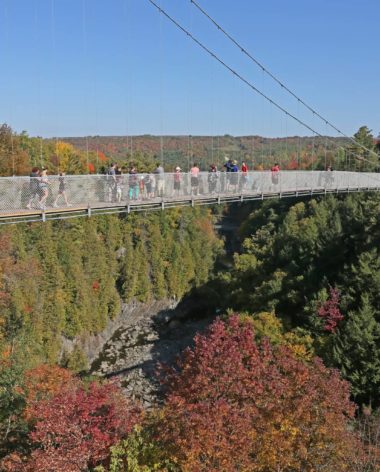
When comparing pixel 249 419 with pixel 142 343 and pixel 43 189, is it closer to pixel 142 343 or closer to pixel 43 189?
pixel 43 189

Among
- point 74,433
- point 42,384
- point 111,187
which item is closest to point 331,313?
point 42,384

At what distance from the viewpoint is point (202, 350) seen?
1529 centimetres

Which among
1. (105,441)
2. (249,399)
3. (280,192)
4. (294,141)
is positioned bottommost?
(105,441)

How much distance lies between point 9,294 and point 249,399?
61.1 feet

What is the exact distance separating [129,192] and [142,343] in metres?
23.6

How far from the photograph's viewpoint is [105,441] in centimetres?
1288

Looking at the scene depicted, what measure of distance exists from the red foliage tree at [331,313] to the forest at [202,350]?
0.21 ft

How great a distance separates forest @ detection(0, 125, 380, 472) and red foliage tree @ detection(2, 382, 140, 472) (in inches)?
1.7

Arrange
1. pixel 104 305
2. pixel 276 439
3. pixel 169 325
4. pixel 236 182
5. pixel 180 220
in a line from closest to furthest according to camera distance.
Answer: pixel 276 439 < pixel 236 182 < pixel 104 305 < pixel 169 325 < pixel 180 220

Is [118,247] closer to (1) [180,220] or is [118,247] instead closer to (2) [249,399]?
(1) [180,220]

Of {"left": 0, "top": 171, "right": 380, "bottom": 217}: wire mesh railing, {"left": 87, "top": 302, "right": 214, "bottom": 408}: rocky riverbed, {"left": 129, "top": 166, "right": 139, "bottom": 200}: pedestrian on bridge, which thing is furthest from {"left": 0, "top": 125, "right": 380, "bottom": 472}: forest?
{"left": 129, "top": 166, "right": 139, "bottom": 200}: pedestrian on bridge

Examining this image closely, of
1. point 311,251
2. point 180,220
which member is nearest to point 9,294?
point 311,251

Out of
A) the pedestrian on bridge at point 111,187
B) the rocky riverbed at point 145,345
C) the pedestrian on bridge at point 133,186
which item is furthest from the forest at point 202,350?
the pedestrian on bridge at point 111,187

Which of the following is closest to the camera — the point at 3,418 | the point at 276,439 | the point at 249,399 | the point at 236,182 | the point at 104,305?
the point at 276,439
